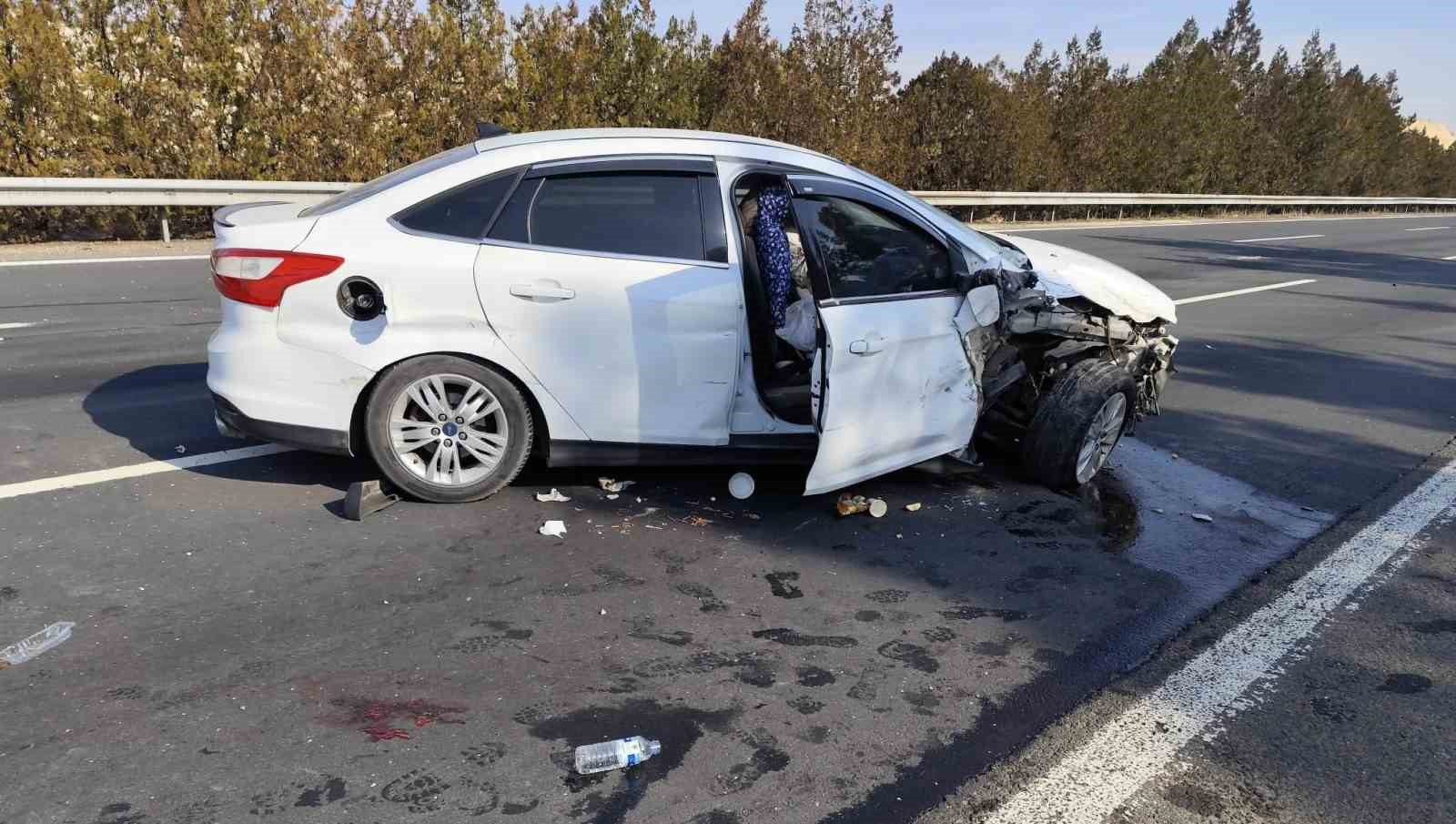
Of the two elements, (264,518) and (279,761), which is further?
(264,518)

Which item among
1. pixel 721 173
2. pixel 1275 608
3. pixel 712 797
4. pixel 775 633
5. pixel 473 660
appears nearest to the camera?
pixel 712 797

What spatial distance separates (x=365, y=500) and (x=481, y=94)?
13.7 meters

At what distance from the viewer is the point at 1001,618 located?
3.83m

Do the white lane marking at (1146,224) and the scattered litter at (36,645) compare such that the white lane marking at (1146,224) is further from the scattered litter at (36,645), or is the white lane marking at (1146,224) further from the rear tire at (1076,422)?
the scattered litter at (36,645)

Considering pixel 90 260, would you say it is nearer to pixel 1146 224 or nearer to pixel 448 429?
pixel 448 429

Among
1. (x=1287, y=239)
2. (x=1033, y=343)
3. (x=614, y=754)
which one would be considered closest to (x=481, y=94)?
(x=1033, y=343)

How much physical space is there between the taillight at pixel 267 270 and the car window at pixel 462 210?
39 cm

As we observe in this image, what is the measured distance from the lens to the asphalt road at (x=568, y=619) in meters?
2.74

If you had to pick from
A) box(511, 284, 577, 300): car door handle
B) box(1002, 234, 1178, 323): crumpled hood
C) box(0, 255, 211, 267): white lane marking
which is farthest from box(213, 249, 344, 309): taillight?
box(0, 255, 211, 267): white lane marking

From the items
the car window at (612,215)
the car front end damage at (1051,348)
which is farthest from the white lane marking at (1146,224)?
the car window at (612,215)

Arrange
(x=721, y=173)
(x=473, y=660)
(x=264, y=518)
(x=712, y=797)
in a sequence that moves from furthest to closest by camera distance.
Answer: (x=721, y=173) < (x=264, y=518) < (x=473, y=660) < (x=712, y=797)

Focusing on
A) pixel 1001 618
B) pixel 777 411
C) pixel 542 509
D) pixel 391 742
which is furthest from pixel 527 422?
pixel 1001 618

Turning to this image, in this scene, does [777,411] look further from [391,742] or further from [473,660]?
[391,742]

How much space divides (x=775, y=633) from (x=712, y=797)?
969mm
